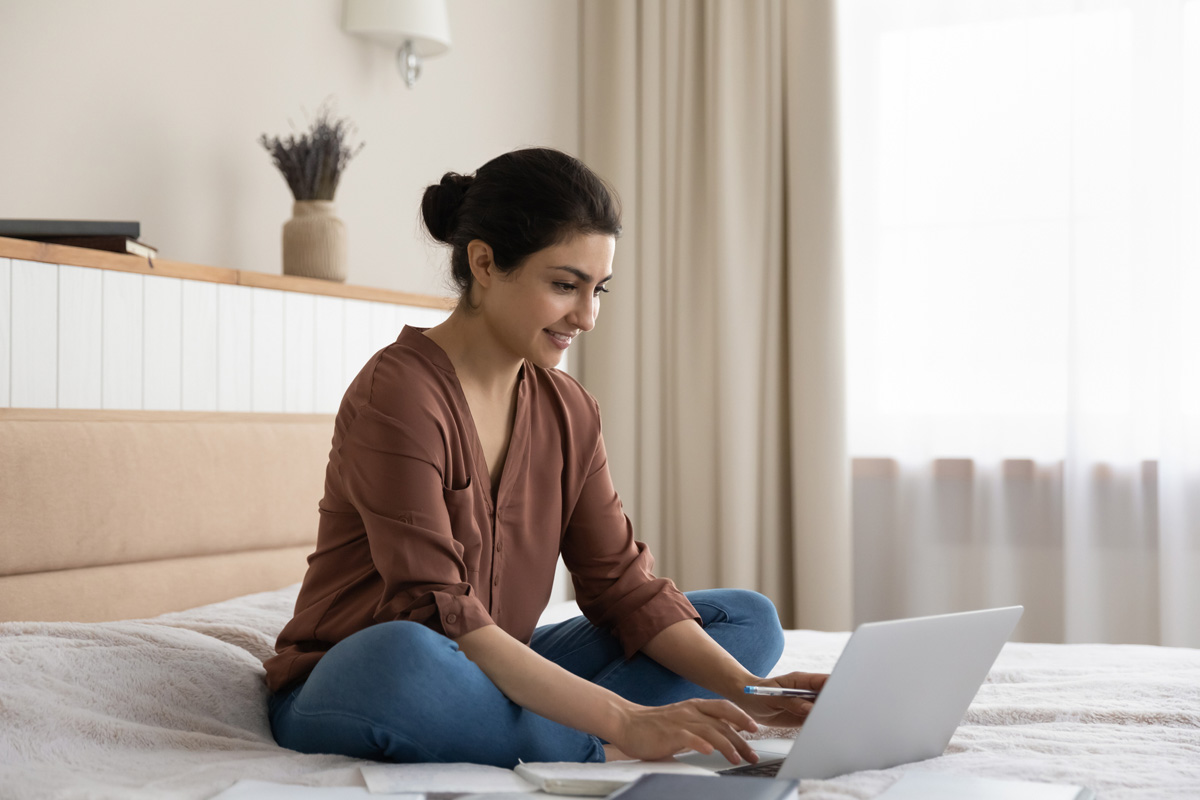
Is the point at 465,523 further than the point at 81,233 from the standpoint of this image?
No

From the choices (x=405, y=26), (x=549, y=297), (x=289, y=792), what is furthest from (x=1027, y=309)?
(x=289, y=792)

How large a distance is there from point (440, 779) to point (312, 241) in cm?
136

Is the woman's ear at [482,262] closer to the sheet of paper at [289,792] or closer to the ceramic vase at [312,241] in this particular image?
the sheet of paper at [289,792]

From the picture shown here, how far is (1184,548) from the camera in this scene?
2.71 meters

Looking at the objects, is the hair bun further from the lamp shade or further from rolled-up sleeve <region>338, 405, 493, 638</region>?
the lamp shade

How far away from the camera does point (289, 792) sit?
93 cm

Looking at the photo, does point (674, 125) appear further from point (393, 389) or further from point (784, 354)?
point (393, 389)

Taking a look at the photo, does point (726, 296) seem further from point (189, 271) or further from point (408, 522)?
point (408, 522)

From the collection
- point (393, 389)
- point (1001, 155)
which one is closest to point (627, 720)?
point (393, 389)

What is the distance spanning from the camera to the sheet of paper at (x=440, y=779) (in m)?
0.94

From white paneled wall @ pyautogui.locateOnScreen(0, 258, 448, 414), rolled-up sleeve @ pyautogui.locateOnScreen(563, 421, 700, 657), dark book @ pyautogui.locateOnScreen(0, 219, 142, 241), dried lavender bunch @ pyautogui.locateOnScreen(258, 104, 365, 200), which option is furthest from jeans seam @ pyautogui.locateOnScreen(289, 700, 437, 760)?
dried lavender bunch @ pyautogui.locateOnScreen(258, 104, 365, 200)

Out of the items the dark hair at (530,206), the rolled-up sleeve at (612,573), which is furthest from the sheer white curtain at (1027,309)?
the dark hair at (530,206)

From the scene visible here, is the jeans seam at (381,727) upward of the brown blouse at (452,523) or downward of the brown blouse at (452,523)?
downward

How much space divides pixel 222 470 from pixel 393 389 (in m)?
0.72
